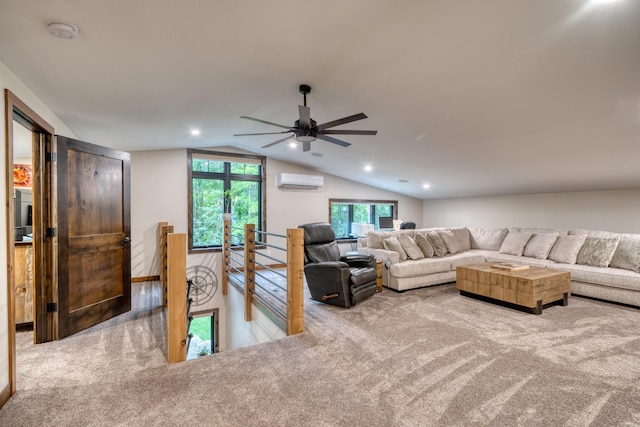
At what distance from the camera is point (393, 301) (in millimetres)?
3947

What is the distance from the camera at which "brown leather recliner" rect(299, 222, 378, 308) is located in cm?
360

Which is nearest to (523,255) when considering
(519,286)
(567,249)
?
(567,249)

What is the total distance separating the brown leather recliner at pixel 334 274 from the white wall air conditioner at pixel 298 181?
196 cm

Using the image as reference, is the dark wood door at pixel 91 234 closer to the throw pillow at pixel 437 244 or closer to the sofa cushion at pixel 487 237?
the throw pillow at pixel 437 244

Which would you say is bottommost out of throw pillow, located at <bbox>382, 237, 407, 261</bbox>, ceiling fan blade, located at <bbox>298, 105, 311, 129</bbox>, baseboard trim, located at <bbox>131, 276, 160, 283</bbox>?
baseboard trim, located at <bbox>131, 276, 160, 283</bbox>

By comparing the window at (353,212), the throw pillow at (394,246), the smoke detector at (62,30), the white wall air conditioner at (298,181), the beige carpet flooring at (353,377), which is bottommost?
the beige carpet flooring at (353,377)

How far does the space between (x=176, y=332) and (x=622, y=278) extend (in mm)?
5069

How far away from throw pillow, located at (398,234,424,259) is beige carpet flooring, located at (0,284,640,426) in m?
1.71

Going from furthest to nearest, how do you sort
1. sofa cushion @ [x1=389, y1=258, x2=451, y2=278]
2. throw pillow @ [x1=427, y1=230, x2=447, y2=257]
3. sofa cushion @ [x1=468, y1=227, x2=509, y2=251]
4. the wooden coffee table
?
1. sofa cushion @ [x1=468, y1=227, x2=509, y2=251]
2. throw pillow @ [x1=427, y1=230, x2=447, y2=257]
3. sofa cushion @ [x1=389, y1=258, x2=451, y2=278]
4. the wooden coffee table

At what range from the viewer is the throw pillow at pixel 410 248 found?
189 inches

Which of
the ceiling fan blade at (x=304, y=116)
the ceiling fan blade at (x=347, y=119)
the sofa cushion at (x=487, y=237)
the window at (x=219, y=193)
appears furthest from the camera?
the sofa cushion at (x=487, y=237)

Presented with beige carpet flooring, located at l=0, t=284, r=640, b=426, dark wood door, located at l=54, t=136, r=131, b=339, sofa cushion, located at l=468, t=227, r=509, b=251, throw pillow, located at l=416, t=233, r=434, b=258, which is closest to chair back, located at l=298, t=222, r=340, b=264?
beige carpet flooring, located at l=0, t=284, r=640, b=426

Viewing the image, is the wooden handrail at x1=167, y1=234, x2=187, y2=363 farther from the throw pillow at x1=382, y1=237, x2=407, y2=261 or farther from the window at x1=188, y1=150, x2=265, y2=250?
the window at x1=188, y1=150, x2=265, y2=250

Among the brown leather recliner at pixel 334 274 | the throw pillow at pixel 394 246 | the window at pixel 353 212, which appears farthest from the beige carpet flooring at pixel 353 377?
the window at pixel 353 212
